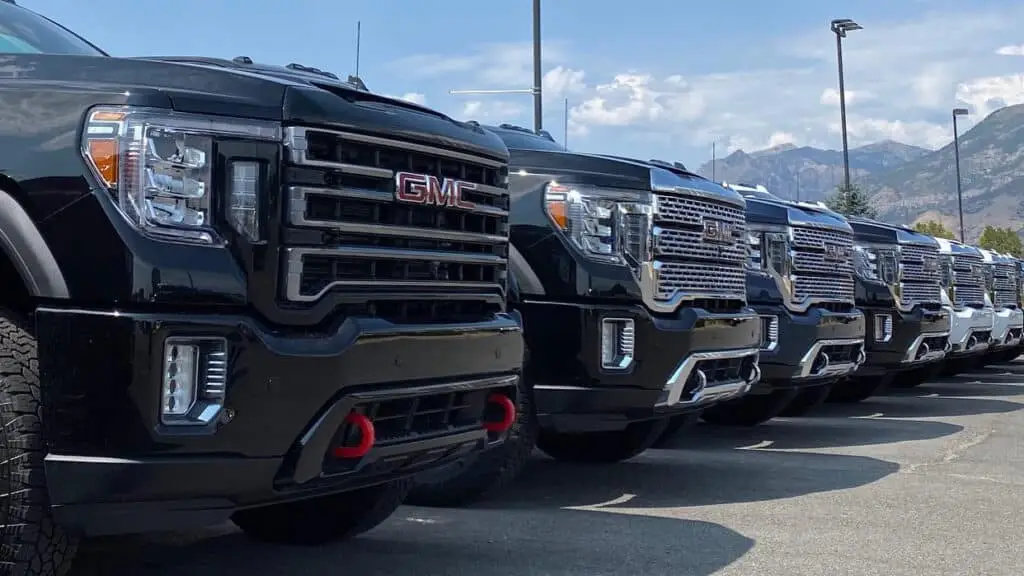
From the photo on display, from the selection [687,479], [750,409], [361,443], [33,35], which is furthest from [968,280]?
[361,443]

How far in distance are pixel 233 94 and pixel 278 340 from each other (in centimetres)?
72

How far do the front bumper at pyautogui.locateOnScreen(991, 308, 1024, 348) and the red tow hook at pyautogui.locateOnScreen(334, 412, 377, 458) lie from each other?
506 inches

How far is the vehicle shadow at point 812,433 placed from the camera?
9.53 metres

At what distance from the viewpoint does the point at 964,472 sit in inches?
320

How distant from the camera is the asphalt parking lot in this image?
499 centimetres

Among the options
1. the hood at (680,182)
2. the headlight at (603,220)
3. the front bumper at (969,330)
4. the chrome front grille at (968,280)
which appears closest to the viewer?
the headlight at (603,220)

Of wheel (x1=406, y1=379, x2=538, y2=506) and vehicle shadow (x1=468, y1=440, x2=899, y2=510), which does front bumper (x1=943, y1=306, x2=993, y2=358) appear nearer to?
vehicle shadow (x1=468, y1=440, x2=899, y2=510)

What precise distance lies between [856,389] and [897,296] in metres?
1.84

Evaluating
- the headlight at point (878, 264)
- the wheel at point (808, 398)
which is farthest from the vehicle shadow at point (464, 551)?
the headlight at point (878, 264)

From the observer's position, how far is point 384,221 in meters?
3.90

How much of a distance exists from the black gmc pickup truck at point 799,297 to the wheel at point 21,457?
5392mm

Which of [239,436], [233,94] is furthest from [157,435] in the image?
[233,94]

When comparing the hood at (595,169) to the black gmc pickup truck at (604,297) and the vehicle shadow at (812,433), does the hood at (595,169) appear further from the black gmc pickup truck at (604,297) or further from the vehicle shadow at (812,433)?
the vehicle shadow at (812,433)

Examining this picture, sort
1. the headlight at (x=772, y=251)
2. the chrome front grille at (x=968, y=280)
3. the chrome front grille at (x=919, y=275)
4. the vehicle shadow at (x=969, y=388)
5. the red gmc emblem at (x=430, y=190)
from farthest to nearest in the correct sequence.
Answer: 1. the vehicle shadow at (x=969, y=388)
2. the chrome front grille at (x=968, y=280)
3. the chrome front grille at (x=919, y=275)
4. the headlight at (x=772, y=251)
5. the red gmc emblem at (x=430, y=190)
